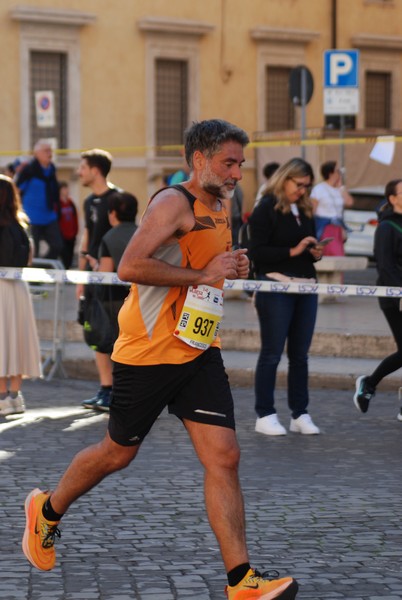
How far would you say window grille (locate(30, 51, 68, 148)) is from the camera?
33062 mm

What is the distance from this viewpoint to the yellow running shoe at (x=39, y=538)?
625 centimetres

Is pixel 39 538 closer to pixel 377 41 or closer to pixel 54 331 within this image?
pixel 54 331

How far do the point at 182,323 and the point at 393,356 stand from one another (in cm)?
523

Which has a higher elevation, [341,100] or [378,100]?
[341,100]

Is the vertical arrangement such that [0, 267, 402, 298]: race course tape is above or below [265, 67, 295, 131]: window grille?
below

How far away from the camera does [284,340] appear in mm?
10281

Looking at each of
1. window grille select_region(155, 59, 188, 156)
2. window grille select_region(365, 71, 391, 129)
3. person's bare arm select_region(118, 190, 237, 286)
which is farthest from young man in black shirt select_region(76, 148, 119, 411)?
window grille select_region(365, 71, 391, 129)

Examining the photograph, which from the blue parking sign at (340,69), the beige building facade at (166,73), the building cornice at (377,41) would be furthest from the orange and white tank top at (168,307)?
the building cornice at (377,41)

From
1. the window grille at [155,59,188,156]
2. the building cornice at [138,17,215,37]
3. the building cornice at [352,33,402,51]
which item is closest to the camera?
the building cornice at [138,17,215,37]

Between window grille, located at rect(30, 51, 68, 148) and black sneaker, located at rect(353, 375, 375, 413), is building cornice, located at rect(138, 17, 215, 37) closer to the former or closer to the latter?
window grille, located at rect(30, 51, 68, 148)

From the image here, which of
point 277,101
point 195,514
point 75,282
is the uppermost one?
point 277,101

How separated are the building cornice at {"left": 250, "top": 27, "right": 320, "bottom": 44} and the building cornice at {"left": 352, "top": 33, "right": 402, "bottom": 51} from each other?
1099 mm

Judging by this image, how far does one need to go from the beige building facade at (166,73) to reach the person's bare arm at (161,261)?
24.9 m

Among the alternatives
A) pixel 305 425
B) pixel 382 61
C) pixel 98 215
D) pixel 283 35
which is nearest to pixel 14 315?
pixel 98 215
